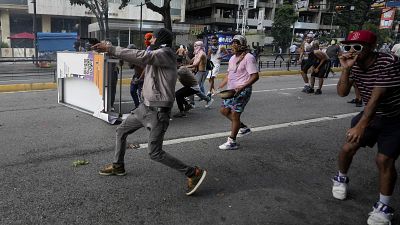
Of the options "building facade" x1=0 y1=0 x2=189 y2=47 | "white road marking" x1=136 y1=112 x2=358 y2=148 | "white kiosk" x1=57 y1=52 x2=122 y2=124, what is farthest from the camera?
"building facade" x1=0 y1=0 x2=189 y2=47

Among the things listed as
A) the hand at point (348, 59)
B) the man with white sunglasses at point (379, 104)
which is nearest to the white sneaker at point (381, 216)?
Answer: the man with white sunglasses at point (379, 104)

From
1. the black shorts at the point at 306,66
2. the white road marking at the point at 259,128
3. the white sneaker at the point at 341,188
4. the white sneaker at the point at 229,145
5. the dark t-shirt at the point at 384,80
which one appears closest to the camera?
the dark t-shirt at the point at 384,80

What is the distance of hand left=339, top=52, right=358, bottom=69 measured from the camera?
10.9 feet

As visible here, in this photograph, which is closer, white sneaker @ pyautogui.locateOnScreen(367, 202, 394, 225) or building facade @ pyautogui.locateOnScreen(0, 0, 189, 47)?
white sneaker @ pyautogui.locateOnScreen(367, 202, 394, 225)

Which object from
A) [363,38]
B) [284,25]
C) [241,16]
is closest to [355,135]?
A: [363,38]

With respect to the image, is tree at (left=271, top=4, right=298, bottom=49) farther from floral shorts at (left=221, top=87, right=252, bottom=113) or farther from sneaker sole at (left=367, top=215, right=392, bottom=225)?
sneaker sole at (left=367, top=215, right=392, bottom=225)

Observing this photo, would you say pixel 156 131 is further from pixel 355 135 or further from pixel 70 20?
pixel 70 20

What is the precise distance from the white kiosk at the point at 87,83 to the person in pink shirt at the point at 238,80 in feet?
7.22

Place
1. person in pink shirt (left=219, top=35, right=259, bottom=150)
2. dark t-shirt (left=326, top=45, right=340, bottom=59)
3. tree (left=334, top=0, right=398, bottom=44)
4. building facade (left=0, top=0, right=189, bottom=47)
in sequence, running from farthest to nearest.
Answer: tree (left=334, top=0, right=398, bottom=44), building facade (left=0, top=0, right=189, bottom=47), dark t-shirt (left=326, top=45, right=340, bottom=59), person in pink shirt (left=219, top=35, right=259, bottom=150)

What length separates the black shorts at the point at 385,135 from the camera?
3.21 meters

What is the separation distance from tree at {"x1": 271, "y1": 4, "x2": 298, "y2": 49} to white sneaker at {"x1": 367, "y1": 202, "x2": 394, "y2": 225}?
45221 mm

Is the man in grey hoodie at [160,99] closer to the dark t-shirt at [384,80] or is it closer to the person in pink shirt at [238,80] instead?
the person in pink shirt at [238,80]

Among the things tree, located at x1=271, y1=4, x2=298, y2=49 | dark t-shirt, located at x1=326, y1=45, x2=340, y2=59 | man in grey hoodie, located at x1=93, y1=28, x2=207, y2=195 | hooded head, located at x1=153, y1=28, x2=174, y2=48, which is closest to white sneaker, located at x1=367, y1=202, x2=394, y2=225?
man in grey hoodie, located at x1=93, y1=28, x2=207, y2=195

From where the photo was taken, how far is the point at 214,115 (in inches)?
303
